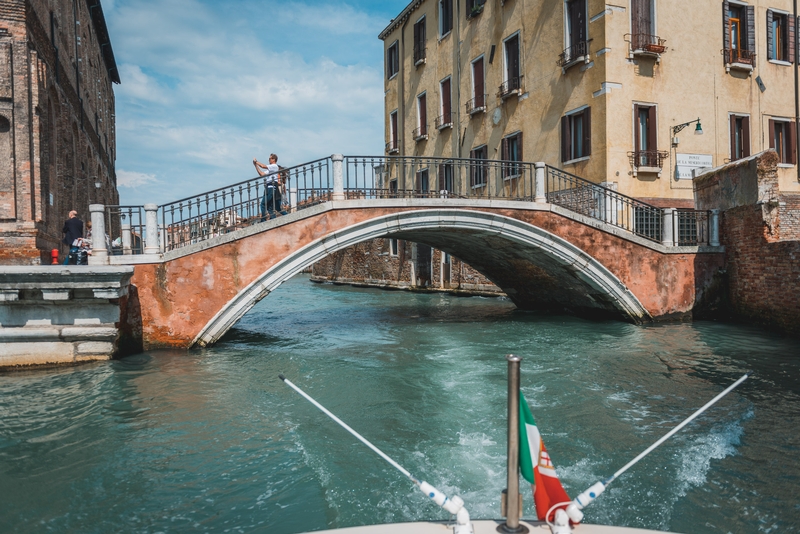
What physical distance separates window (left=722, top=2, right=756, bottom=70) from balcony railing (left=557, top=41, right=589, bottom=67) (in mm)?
3376

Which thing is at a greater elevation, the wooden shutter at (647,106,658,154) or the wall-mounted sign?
the wooden shutter at (647,106,658,154)

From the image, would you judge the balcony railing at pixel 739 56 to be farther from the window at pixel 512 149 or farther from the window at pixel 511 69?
the window at pixel 512 149

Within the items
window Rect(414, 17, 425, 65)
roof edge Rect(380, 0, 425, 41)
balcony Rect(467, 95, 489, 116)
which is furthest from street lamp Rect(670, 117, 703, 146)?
roof edge Rect(380, 0, 425, 41)

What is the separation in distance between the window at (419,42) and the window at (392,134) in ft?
8.09

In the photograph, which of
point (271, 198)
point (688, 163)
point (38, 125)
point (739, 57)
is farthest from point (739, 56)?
point (38, 125)

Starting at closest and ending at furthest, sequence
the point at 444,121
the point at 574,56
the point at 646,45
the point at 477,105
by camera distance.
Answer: the point at 646,45, the point at 574,56, the point at 477,105, the point at 444,121

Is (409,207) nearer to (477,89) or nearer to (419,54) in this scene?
(477,89)

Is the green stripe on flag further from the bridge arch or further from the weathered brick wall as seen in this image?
the weathered brick wall

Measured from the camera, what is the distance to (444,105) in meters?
18.1

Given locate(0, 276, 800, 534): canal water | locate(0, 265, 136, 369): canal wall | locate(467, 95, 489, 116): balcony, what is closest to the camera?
locate(0, 276, 800, 534): canal water

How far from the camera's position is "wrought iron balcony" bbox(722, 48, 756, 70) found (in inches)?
504

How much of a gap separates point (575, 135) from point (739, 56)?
417 centimetres

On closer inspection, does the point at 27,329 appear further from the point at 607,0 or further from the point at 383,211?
the point at 607,0

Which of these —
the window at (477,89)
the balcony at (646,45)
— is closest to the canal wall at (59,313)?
the balcony at (646,45)
